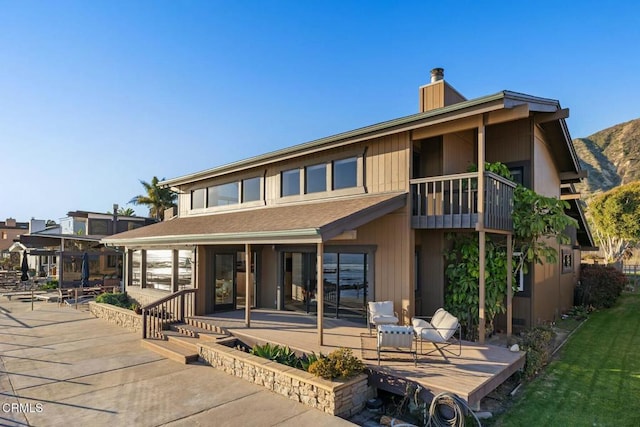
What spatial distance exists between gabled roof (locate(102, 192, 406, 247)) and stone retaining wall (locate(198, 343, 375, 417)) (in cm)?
254

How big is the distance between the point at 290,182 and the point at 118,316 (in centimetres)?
756

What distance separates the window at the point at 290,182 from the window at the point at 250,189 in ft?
4.64

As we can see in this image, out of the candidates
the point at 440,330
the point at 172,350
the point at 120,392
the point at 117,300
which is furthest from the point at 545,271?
the point at 117,300

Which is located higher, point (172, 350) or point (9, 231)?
point (9, 231)

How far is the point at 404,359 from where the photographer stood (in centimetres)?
695

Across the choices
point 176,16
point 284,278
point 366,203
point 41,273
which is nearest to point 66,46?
point 176,16

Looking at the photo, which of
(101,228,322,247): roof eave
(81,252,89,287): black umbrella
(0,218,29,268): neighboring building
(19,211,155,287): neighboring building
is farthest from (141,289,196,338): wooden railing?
(0,218,29,268): neighboring building

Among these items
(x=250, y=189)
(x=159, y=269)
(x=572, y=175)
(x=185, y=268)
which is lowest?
(x=159, y=269)

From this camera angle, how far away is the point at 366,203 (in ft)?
28.9

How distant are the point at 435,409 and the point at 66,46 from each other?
14.7 m

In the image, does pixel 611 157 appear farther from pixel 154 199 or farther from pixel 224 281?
pixel 224 281

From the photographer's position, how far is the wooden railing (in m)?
10.3

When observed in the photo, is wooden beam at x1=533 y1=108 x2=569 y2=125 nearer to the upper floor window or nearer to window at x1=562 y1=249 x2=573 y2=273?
window at x1=562 y1=249 x2=573 y2=273

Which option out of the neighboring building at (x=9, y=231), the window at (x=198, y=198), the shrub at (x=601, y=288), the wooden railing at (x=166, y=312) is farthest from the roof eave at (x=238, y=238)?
the neighboring building at (x=9, y=231)
